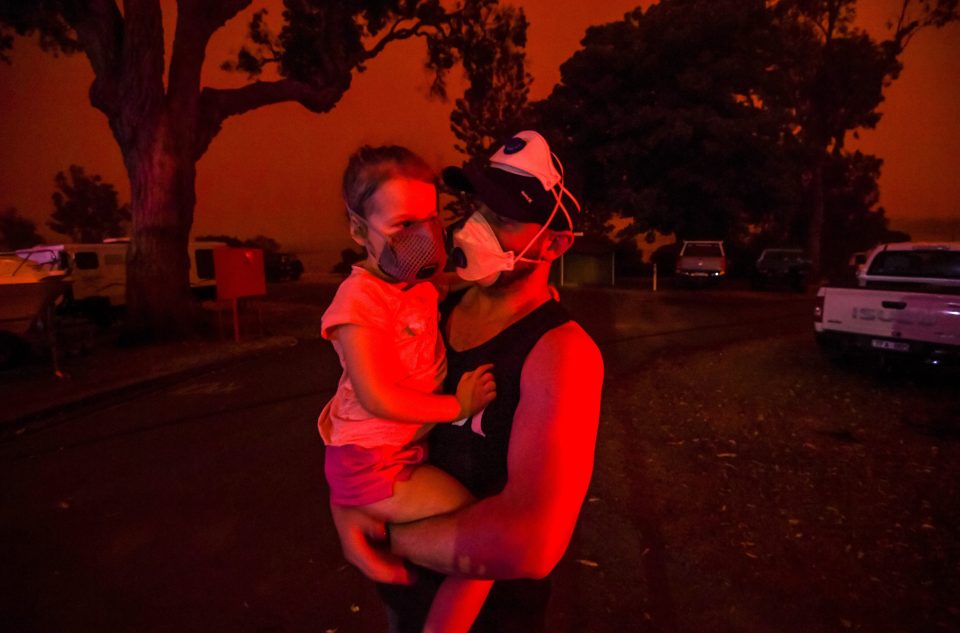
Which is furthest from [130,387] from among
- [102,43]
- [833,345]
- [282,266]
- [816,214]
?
[816,214]

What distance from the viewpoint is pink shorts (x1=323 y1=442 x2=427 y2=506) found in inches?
55.5

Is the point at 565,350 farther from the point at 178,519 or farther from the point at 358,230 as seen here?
the point at 178,519

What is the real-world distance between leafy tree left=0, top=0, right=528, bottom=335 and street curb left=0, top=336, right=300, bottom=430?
2550 mm

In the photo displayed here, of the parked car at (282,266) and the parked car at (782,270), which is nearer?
the parked car at (782,270)

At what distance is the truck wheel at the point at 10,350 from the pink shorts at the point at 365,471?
11022 millimetres

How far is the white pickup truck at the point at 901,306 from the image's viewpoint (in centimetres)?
726

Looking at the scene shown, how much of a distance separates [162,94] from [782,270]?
22.9 m

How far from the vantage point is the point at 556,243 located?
5.13 ft

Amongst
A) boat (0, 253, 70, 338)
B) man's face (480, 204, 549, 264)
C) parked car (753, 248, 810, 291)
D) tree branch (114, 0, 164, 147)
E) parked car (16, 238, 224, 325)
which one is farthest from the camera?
parked car (753, 248, 810, 291)

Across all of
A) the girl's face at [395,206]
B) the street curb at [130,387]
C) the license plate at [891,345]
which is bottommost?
the street curb at [130,387]

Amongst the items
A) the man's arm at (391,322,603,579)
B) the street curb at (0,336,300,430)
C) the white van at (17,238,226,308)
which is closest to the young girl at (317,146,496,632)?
the man's arm at (391,322,603,579)

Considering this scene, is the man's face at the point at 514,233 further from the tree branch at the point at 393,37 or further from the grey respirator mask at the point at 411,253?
the tree branch at the point at 393,37

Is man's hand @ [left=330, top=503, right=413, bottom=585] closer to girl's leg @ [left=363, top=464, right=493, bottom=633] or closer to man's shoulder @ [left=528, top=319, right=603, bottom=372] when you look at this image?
girl's leg @ [left=363, top=464, right=493, bottom=633]

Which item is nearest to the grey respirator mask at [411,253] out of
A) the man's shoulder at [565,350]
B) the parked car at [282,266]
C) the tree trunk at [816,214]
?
the man's shoulder at [565,350]
